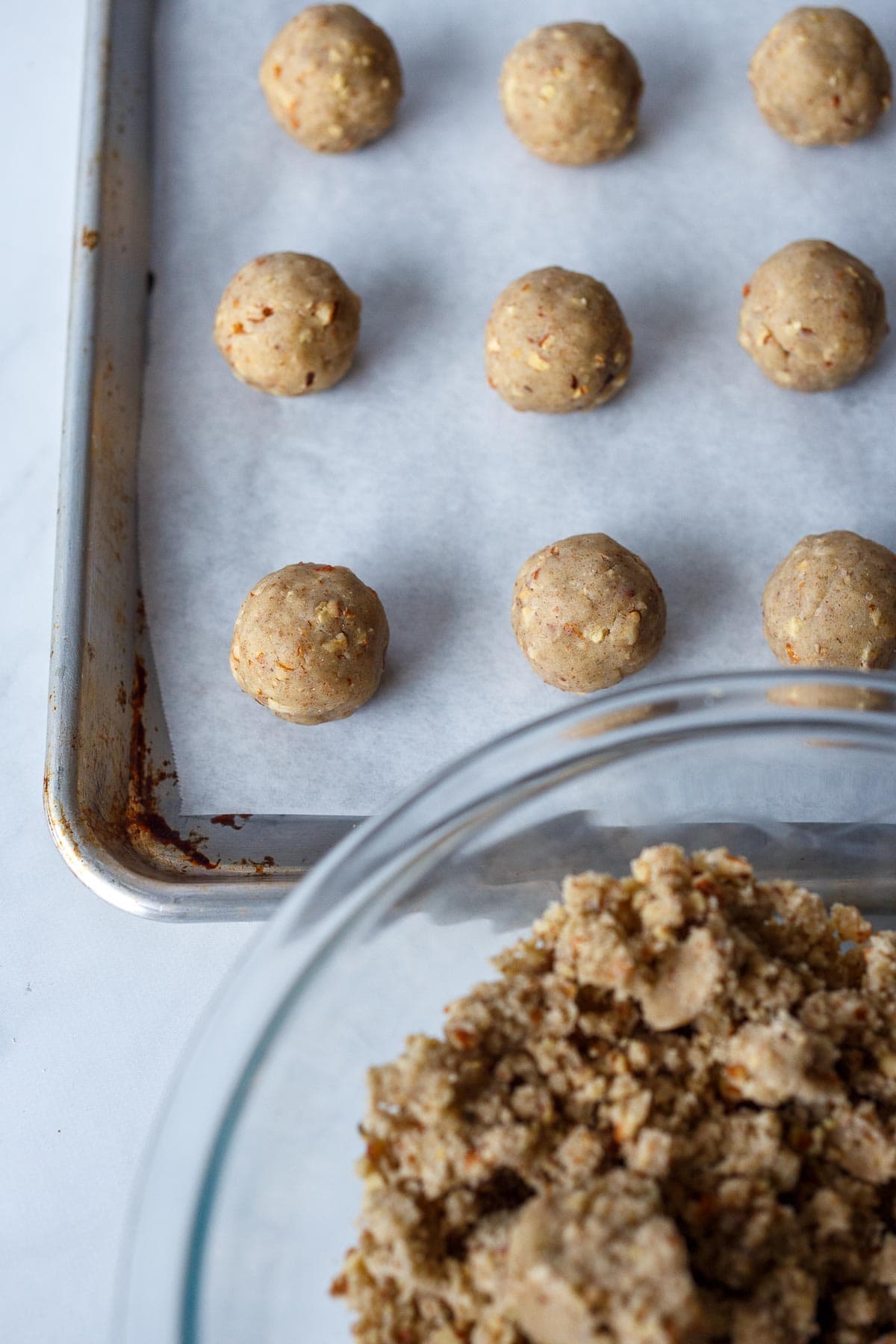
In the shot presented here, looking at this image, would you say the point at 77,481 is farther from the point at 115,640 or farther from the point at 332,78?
the point at 332,78

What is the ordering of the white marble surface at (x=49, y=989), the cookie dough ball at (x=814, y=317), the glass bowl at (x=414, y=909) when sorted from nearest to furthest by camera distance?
the glass bowl at (x=414, y=909) < the white marble surface at (x=49, y=989) < the cookie dough ball at (x=814, y=317)

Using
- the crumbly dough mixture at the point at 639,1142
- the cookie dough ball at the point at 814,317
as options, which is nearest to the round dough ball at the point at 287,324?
the cookie dough ball at the point at 814,317

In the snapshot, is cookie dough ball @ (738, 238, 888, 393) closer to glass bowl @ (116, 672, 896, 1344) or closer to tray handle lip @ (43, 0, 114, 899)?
glass bowl @ (116, 672, 896, 1344)

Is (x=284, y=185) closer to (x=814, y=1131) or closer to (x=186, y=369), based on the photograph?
(x=186, y=369)

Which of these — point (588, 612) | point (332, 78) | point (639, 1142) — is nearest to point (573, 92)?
point (332, 78)

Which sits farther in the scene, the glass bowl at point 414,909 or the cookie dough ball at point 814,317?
the cookie dough ball at point 814,317

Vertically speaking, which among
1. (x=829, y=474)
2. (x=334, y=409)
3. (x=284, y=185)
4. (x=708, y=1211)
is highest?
(x=284, y=185)

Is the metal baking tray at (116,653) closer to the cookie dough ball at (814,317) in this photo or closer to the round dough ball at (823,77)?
the cookie dough ball at (814,317)

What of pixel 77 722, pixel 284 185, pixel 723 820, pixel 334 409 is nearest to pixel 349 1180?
pixel 723 820
